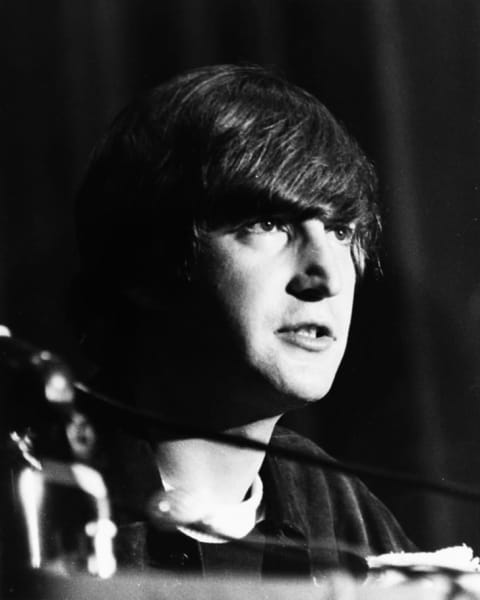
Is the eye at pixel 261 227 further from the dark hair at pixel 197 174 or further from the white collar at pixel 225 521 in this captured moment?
the white collar at pixel 225 521

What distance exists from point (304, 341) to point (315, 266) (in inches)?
3.3

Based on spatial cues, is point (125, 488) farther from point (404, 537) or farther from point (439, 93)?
point (439, 93)

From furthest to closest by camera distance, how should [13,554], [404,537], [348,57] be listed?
[348,57] < [404,537] < [13,554]

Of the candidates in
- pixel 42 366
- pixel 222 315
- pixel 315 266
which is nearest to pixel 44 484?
pixel 42 366

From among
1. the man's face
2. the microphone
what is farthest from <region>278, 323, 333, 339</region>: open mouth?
the microphone

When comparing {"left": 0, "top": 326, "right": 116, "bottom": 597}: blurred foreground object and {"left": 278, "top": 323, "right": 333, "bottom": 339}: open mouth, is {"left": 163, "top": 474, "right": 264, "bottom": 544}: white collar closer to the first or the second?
{"left": 0, "top": 326, "right": 116, "bottom": 597}: blurred foreground object

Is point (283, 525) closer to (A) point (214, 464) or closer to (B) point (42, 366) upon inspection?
(A) point (214, 464)

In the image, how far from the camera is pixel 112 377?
929 mm

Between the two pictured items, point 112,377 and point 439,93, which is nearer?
point 112,377

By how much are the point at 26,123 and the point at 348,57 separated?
417mm

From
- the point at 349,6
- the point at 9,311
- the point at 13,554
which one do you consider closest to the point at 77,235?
the point at 9,311

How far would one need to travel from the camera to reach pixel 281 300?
884 mm

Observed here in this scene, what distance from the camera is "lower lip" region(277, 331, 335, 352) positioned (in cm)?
88

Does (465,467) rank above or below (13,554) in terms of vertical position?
above
